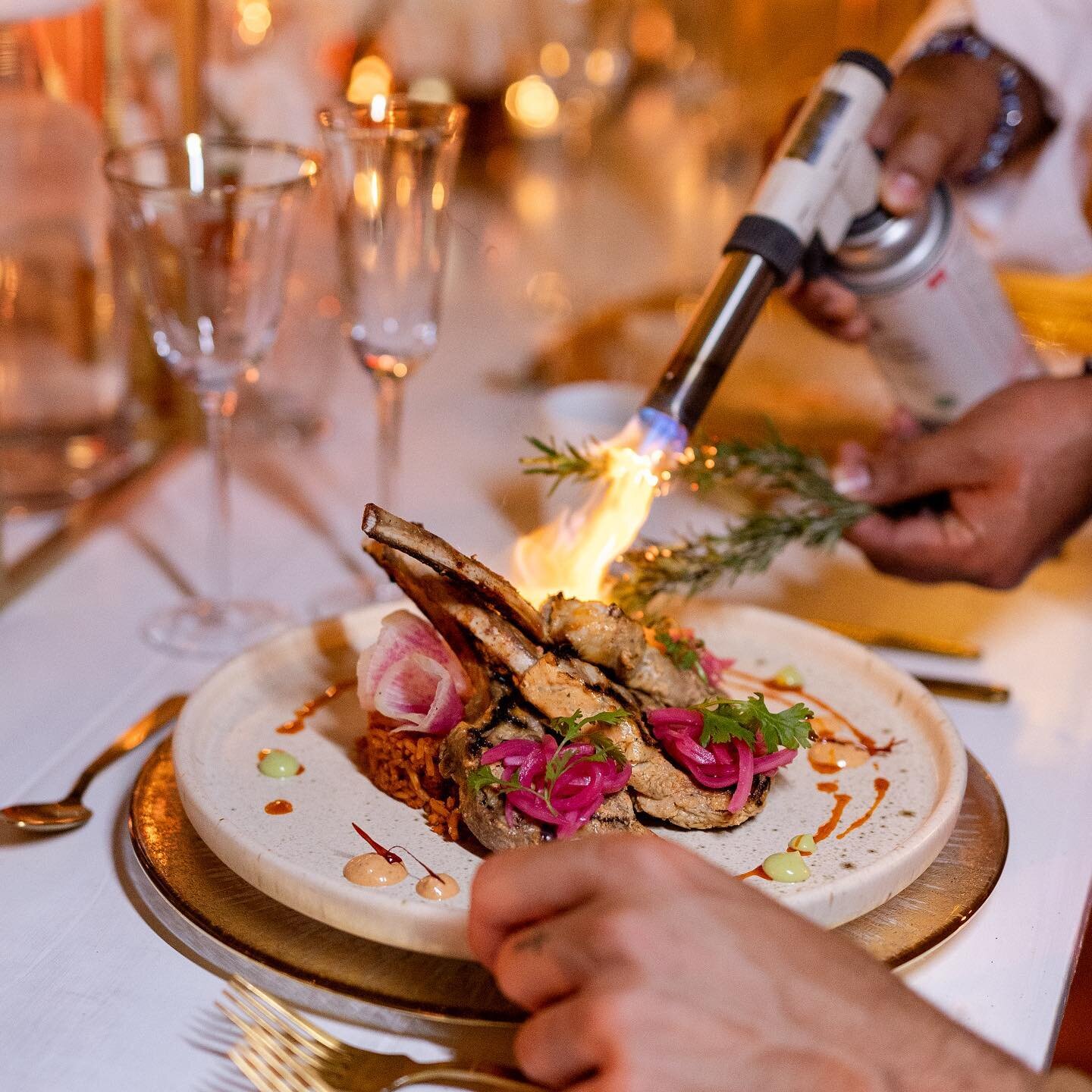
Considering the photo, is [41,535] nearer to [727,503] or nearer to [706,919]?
[727,503]

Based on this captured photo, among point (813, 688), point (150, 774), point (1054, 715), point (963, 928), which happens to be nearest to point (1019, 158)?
point (1054, 715)

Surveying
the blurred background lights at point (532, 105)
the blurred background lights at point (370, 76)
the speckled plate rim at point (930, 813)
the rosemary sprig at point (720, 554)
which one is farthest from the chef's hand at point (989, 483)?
the blurred background lights at point (532, 105)

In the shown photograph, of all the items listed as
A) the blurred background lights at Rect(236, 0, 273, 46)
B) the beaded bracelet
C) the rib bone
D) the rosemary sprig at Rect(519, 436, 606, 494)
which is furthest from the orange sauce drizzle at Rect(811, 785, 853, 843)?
the blurred background lights at Rect(236, 0, 273, 46)

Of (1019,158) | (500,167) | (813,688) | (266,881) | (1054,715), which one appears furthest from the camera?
(500,167)

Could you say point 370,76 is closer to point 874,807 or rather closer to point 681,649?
point 681,649

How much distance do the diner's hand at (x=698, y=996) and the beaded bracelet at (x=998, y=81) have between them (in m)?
1.38

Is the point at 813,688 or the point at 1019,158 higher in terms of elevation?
the point at 1019,158

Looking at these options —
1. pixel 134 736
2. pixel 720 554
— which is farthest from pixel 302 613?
pixel 720 554

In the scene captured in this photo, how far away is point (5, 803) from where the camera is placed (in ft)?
3.38

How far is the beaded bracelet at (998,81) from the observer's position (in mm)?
1728

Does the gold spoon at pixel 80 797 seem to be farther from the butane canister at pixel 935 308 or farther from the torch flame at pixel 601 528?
the butane canister at pixel 935 308

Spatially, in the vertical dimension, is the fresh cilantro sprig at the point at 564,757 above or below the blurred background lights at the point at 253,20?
below

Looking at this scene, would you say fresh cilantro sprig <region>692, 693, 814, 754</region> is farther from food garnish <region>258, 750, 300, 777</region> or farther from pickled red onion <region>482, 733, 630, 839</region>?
food garnish <region>258, 750, 300, 777</region>

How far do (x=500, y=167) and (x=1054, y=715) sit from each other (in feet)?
8.93
